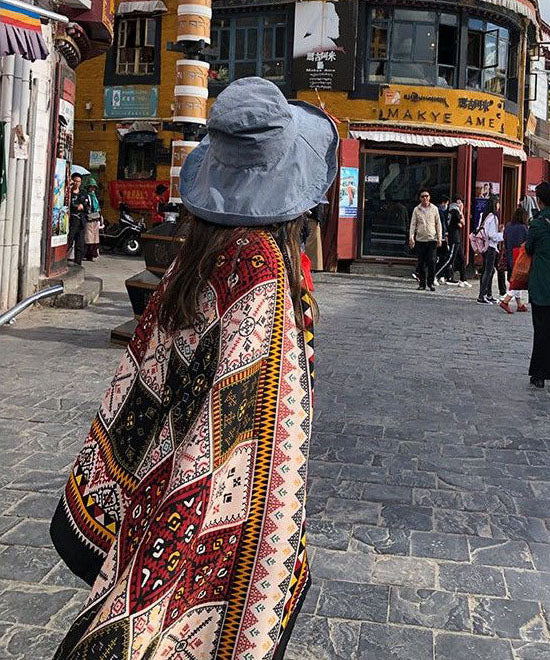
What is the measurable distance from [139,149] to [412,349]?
640 inches

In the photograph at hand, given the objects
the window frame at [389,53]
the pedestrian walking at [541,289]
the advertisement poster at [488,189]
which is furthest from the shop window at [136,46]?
the pedestrian walking at [541,289]

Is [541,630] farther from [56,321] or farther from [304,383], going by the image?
[56,321]

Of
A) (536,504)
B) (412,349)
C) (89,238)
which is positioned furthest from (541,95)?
(536,504)

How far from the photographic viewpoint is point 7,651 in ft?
10.2

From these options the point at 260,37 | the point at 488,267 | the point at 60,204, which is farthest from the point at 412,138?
the point at 60,204

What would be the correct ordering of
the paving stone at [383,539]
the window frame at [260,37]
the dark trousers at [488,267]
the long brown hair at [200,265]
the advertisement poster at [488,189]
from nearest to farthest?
1. the long brown hair at [200,265]
2. the paving stone at [383,539]
3. the dark trousers at [488,267]
4. the advertisement poster at [488,189]
5. the window frame at [260,37]

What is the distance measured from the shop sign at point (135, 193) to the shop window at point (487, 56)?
327 inches

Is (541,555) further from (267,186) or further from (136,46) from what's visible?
(136,46)

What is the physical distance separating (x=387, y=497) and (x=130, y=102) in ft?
70.1

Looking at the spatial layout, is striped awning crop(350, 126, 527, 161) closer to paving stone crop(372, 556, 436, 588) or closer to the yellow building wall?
the yellow building wall

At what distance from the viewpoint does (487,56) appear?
2242cm

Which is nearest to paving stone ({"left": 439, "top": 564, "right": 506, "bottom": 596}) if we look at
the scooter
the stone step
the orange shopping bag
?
the orange shopping bag

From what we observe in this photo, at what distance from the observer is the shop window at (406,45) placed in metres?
21.3

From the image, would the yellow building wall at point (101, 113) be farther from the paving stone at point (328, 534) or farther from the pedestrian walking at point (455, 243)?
the paving stone at point (328, 534)
